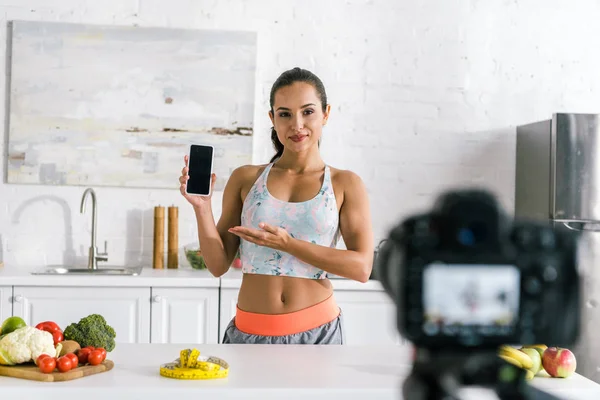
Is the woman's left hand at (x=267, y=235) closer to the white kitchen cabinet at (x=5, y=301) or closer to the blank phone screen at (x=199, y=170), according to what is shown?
the blank phone screen at (x=199, y=170)

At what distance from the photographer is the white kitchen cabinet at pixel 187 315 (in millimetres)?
3002

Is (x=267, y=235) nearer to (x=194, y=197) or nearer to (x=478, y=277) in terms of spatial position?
(x=194, y=197)

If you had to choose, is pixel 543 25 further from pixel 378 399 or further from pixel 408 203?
pixel 378 399

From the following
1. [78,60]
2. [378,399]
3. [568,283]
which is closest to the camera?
[568,283]

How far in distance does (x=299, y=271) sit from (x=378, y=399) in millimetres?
421

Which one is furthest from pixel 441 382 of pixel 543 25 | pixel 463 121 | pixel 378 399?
pixel 543 25

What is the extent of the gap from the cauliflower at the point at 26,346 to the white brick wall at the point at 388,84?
2.02 metres

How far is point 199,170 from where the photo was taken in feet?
5.53

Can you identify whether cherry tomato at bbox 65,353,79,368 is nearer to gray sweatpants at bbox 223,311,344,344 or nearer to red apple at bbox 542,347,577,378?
gray sweatpants at bbox 223,311,344,344

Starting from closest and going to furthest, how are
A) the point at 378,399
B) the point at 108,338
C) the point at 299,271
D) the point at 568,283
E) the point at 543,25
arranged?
1. the point at 568,283
2. the point at 378,399
3. the point at 108,338
4. the point at 299,271
5. the point at 543,25

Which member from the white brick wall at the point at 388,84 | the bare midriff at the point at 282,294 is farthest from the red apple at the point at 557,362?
the white brick wall at the point at 388,84

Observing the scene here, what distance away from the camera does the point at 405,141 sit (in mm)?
3604

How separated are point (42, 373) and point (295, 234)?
654 millimetres

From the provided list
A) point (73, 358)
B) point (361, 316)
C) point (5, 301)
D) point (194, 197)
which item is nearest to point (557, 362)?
point (194, 197)
